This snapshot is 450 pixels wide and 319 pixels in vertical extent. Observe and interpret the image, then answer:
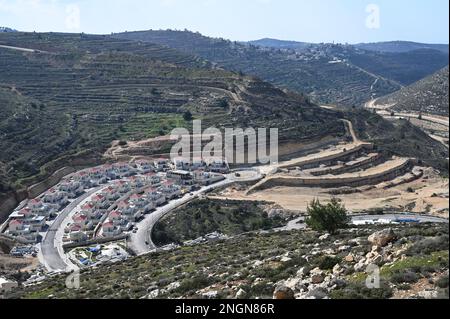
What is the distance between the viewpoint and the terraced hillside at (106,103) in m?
59.5

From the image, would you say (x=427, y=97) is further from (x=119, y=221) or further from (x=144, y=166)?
(x=119, y=221)

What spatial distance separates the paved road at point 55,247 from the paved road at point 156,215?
473 cm

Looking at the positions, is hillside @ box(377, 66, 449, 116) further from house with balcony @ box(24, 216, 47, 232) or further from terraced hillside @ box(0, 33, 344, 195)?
house with balcony @ box(24, 216, 47, 232)

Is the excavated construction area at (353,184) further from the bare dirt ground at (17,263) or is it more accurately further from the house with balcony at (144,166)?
the bare dirt ground at (17,263)

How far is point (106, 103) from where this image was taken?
Answer: 77.4 meters

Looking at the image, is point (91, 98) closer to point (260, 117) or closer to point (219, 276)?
point (260, 117)

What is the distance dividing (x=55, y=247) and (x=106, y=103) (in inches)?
1696

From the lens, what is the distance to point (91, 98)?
79.2 meters

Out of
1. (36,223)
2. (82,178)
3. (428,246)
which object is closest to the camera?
(428,246)

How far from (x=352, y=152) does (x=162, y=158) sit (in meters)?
22.7

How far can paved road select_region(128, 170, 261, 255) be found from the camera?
36.5 m

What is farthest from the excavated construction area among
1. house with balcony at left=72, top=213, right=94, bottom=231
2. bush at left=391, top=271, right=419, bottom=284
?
bush at left=391, top=271, right=419, bottom=284

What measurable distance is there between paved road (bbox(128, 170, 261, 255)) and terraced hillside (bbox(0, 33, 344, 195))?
13.0 metres

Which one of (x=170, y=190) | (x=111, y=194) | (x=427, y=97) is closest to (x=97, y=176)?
(x=111, y=194)
